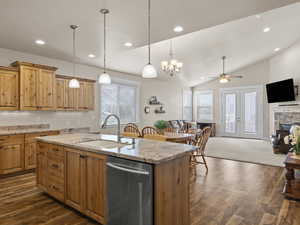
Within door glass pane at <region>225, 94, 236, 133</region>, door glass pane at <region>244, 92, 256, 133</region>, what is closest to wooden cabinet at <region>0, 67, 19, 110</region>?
door glass pane at <region>225, 94, 236, 133</region>

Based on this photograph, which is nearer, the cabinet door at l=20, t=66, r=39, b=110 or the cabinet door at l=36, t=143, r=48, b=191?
the cabinet door at l=36, t=143, r=48, b=191

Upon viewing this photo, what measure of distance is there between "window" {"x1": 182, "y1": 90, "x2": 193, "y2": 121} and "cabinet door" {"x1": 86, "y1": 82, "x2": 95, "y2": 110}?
19.4 feet

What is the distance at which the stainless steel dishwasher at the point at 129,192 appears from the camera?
166 centimetres

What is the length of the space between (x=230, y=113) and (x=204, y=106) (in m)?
1.47

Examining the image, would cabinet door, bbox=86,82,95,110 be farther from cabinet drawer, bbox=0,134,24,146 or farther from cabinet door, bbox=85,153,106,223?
cabinet door, bbox=85,153,106,223

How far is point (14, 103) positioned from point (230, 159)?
5.50 m

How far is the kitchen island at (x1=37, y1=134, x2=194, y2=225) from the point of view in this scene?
1.67 meters

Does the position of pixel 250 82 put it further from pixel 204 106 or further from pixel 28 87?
pixel 28 87

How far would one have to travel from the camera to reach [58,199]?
2697mm

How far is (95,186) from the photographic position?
215 centimetres

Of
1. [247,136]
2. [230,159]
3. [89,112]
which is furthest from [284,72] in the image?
[89,112]

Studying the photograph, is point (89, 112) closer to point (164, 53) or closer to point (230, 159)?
point (164, 53)


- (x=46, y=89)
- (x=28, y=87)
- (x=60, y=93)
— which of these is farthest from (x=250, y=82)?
(x=28, y=87)

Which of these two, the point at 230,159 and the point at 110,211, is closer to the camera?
the point at 110,211
